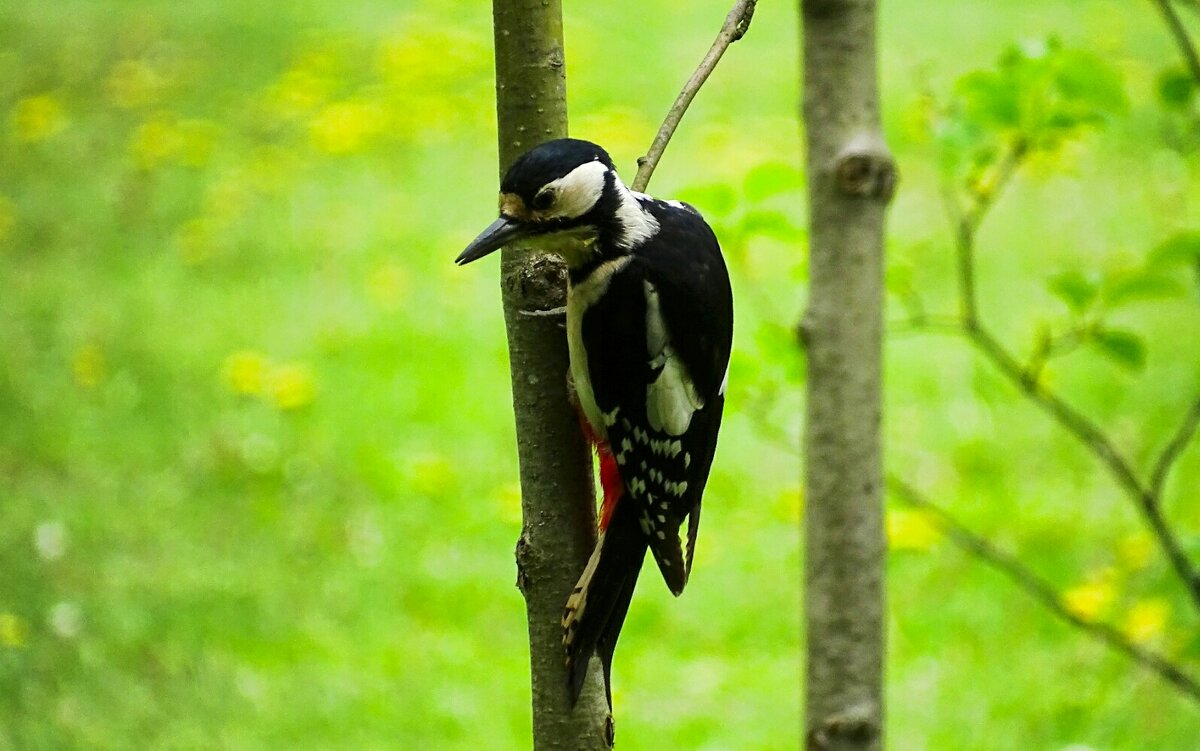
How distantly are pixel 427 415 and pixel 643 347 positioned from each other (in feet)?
8.75

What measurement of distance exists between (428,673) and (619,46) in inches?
190

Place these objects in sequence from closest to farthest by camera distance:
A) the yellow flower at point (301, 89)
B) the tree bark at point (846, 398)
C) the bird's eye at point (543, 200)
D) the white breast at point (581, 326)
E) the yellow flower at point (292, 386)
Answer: the tree bark at point (846, 398)
the bird's eye at point (543, 200)
the white breast at point (581, 326)
the yellow flower at point (292, 386)
the yellow flower at point (301, 89)

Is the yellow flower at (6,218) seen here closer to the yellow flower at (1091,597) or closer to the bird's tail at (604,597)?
the yellow flower at (1091,597)

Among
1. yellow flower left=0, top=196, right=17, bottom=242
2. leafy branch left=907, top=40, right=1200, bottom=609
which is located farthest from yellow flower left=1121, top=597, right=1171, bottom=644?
yellow flower left=0, top=196, right=17, bottom=242

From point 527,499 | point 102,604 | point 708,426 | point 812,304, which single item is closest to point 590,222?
point 708,426

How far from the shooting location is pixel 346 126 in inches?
268

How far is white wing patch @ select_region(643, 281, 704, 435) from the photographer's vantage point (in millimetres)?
2006

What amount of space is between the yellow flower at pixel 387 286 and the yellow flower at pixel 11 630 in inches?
77.7

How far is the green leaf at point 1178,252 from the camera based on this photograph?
6.23 feet

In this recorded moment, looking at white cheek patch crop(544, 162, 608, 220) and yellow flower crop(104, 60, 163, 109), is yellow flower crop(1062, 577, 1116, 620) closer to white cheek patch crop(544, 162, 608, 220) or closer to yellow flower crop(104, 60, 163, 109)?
white cheek patch crop(544, 162, 608, 220)

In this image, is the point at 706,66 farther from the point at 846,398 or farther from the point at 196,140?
the point at 196,140

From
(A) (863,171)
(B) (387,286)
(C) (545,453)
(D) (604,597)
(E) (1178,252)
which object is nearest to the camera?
(A) (863,171)

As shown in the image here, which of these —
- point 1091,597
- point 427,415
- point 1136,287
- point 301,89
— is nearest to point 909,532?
point 1091,597

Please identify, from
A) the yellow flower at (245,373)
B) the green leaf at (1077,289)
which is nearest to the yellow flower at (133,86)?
the yellow flower at (245,373)
